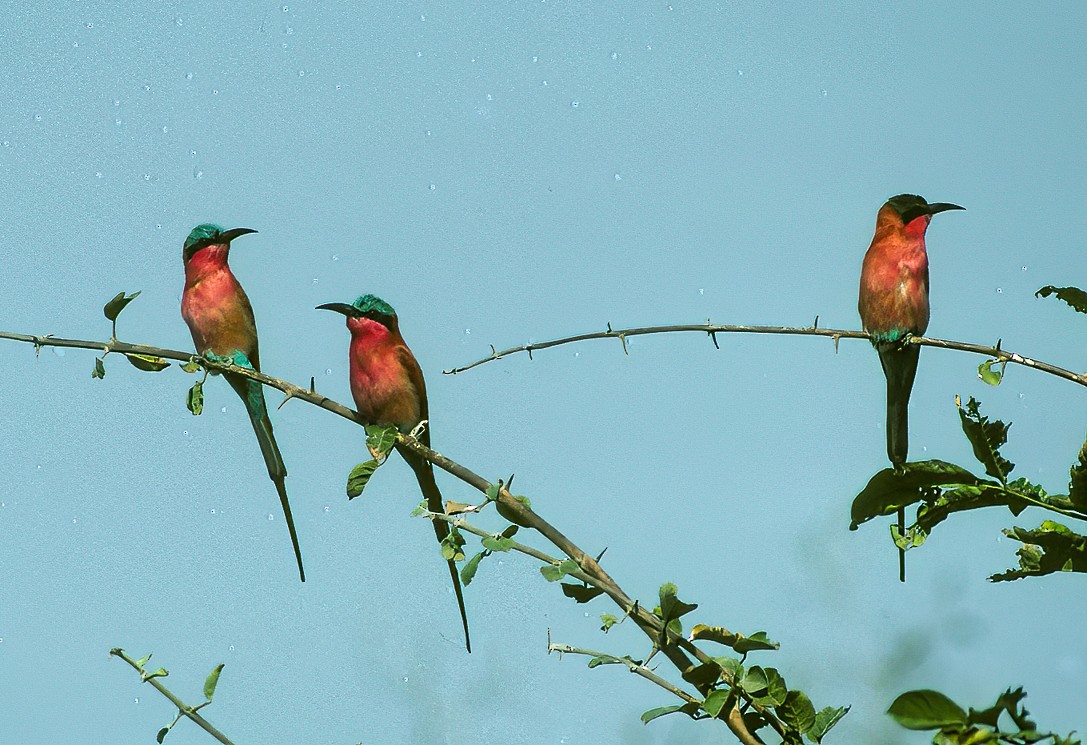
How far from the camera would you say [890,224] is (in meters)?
3.11

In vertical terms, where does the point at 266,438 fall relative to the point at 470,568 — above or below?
above

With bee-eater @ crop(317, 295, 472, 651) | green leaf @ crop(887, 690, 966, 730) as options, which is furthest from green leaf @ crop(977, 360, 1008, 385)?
bee-eater @ crop(317, 295, 472, 651)

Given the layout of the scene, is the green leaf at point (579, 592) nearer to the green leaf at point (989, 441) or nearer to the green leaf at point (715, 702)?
the green leaf at point (715, 702)

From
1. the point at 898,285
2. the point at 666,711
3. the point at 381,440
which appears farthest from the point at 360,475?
the point at 898,285

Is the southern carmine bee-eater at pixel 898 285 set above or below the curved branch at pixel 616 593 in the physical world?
above

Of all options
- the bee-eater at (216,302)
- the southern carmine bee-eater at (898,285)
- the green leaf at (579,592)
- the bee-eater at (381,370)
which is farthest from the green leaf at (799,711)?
the bee-eater at (216,302)

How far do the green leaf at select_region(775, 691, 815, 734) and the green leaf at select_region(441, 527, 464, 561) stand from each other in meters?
0.56

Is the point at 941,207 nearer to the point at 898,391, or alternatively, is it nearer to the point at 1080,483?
the point at 898,391

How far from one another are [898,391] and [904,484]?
981 millimetres

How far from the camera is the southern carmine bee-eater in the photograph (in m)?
2.76

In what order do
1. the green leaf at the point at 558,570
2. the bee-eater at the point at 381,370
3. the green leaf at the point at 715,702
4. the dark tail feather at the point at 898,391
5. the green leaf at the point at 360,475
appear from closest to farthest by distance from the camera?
the green leaf at the point at 715,702 → the green leaf at the point at 558,570 → the green leaf at the point at 360,475 → the dark tail feather at the point at 898,391 → the bee-eater at the point at 381,370

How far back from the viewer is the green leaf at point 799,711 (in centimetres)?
137

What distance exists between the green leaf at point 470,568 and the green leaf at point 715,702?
1.25ft

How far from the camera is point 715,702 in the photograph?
1.34 metres
